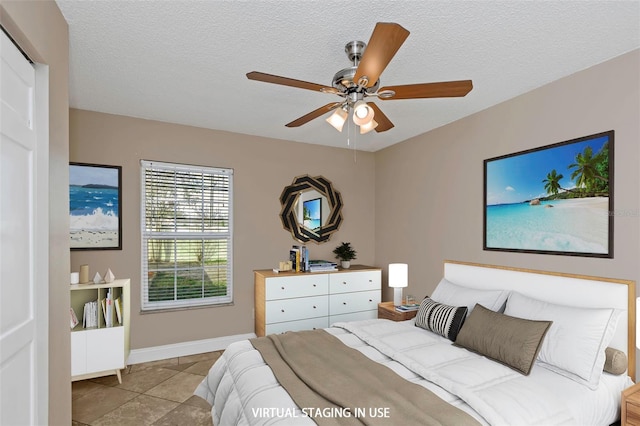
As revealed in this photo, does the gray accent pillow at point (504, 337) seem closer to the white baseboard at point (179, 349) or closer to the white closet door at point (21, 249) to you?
the white closet door at point (21, 249)

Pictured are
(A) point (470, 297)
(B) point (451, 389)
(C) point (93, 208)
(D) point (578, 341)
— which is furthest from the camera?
(C) point (93, 208)

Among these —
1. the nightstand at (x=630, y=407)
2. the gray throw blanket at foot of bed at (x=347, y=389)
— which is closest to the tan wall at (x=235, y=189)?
the gray throw blanket at foot of bed at (x=347, y=389)

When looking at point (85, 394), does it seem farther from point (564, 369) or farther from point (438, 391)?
point (564, 369)

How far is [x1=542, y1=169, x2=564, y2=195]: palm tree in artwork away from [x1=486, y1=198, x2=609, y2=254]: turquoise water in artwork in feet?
Result: 0.30

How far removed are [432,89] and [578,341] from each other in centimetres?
175

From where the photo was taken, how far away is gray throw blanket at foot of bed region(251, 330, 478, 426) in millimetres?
1503

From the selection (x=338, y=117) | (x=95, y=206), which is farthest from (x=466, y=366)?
(x=95, y=206)

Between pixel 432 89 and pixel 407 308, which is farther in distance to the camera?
pixel 407 308

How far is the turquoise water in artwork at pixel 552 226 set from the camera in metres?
2.31

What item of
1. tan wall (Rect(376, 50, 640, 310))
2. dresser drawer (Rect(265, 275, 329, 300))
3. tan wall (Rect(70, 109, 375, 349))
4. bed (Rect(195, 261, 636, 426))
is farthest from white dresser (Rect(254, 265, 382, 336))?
bed (Rect(195, 261, 636, 426))

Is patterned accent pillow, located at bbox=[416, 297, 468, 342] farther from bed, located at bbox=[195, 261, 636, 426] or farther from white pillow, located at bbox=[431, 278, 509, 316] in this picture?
white pillow, located at bbox=[431, 278, 509, 316]

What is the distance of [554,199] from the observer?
2.57 meters

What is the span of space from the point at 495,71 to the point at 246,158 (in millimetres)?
2840

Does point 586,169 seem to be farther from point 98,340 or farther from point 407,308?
point 98,340
